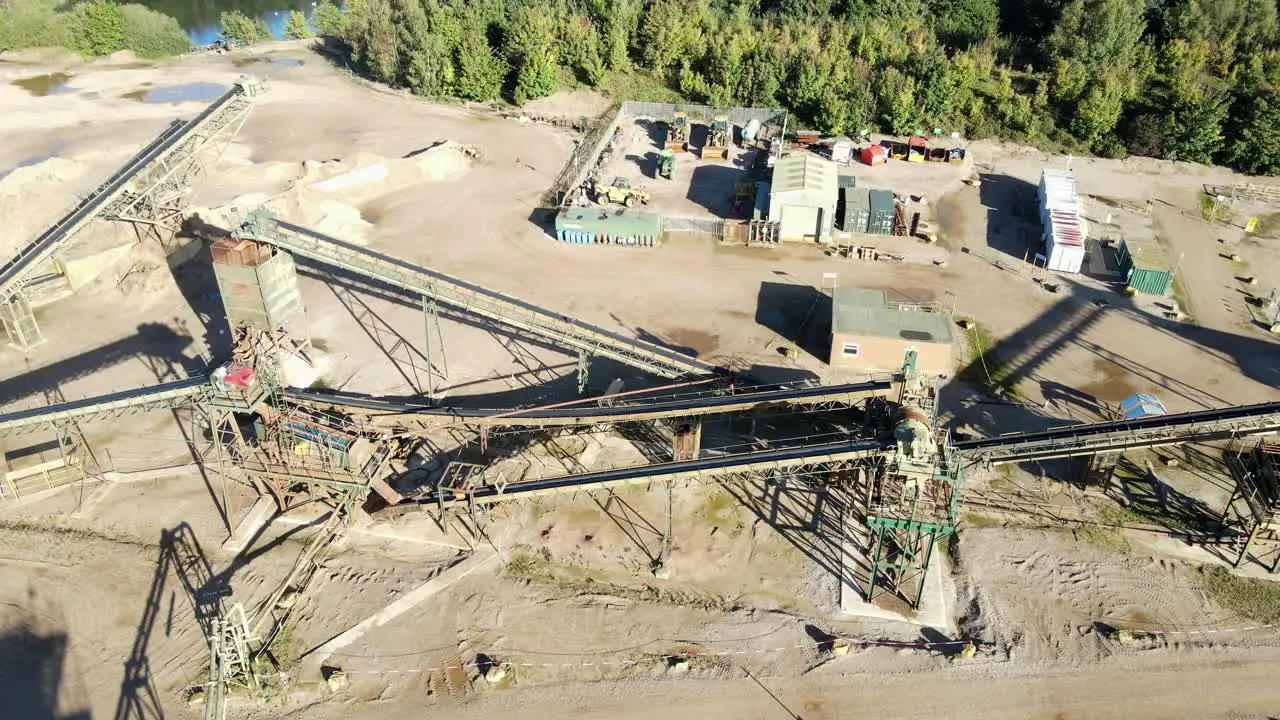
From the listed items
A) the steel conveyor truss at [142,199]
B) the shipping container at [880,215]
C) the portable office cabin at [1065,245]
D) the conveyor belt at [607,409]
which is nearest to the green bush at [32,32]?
the steel conveyor truss at [142,199]

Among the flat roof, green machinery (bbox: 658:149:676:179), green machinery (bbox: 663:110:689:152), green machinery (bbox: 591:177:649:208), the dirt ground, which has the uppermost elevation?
green machinery (bbox: 663:110:689:152)

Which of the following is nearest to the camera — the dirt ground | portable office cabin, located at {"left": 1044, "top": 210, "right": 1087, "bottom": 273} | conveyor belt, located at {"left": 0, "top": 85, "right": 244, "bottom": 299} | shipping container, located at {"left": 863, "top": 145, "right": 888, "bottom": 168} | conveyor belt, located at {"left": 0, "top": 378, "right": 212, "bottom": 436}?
the dirt ground

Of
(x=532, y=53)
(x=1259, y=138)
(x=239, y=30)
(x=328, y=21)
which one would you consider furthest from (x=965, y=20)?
(x=239, y=30)

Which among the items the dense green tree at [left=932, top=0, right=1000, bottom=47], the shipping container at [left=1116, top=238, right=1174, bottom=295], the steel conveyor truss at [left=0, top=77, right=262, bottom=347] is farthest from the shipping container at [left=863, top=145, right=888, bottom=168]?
the steel conveyor truss at [left=0, top=77, right=262, bottom=347]

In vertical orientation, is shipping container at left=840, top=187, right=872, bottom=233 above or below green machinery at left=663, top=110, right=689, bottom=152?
below

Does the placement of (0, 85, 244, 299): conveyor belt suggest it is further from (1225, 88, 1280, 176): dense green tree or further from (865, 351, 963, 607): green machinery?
(1225, 88, 1280, 176): dense green tree

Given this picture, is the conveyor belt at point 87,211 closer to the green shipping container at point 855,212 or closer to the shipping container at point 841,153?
the green shipping container at point 855,212
